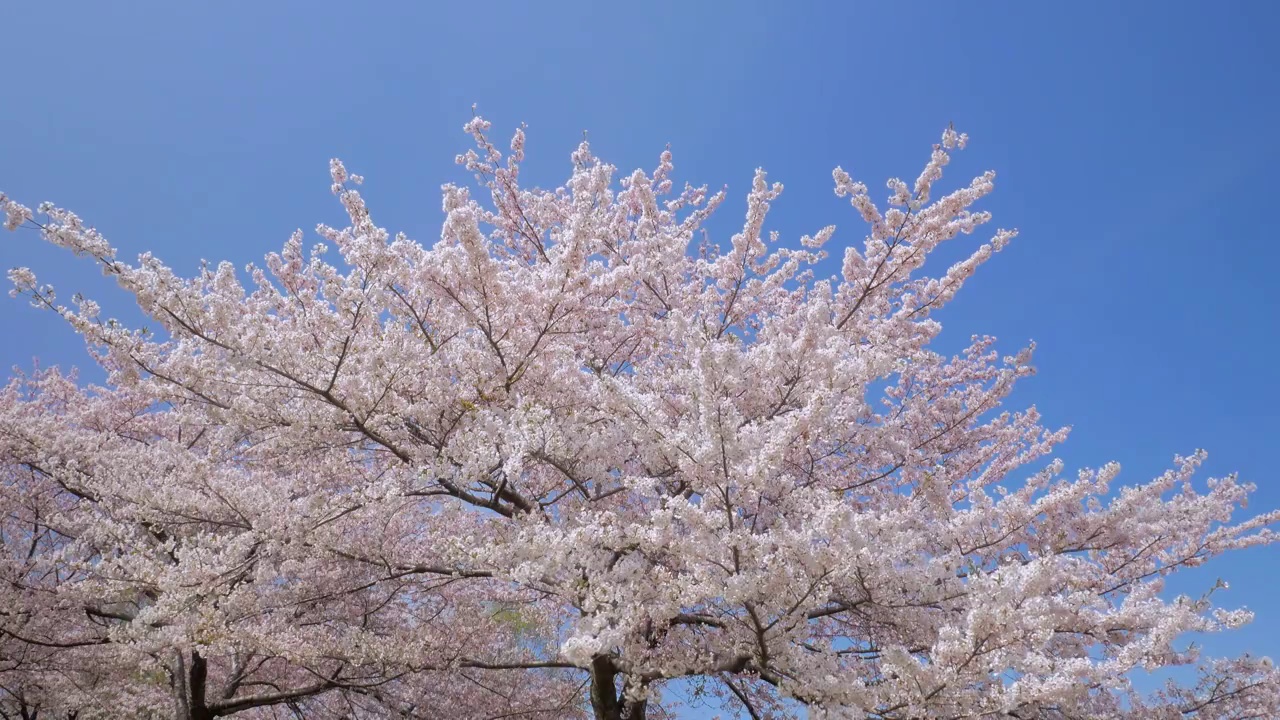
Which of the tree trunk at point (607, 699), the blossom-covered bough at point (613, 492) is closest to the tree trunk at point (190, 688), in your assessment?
the blossom-covered bough at point (613, 492)

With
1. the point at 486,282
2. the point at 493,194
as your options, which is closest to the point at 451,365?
the point at 486,282

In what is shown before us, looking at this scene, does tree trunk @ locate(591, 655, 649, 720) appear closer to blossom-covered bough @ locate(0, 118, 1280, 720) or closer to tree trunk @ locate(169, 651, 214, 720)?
blossom-covered bough @ locate(0, 118, 1280, 720)

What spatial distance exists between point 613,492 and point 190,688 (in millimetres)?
7249

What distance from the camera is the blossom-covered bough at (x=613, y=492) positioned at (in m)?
4.47

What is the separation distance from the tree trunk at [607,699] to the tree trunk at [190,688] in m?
5.84

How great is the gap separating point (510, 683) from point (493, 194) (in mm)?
6645

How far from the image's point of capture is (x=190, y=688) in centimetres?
926

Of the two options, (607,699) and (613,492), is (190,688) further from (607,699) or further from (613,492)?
(613,492)

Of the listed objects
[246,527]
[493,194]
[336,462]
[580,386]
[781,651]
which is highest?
[493,194]

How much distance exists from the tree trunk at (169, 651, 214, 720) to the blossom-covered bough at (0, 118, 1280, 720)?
0.18 feet

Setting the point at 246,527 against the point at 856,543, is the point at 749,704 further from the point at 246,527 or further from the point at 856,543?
the point at 246,527

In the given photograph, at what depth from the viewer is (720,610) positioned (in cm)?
547

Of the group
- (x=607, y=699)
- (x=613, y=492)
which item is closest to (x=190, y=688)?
(x=607, y=699)

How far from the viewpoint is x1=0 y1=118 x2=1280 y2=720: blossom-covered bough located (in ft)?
14.7
